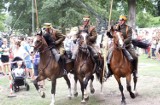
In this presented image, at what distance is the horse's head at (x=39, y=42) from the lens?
10559mm

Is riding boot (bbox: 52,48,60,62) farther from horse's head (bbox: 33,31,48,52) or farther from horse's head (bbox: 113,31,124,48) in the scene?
horse's head (bbox: 113,31,124,48)

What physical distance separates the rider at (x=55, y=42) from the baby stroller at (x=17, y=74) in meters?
2.93

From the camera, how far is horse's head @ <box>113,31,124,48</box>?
10070 millimetres

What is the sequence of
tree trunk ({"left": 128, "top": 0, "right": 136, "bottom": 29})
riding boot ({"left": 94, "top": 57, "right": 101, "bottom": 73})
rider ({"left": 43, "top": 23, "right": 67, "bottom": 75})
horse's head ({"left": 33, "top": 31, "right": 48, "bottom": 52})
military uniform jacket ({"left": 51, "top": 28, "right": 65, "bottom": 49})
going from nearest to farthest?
horse's head ({"left": 33, "top": 31, "right": 48, "bottom": 52}) → rider ({"left": 43, "top": 23, "right": 67, "bottom": 75}) → military uniform jacket ({"left": 51, "top": 28, "right": 65, "bottom": 49}) → riding boot ({"left": 94, "top": 57, "right": 101, "bottom": 73}) → tree trunk ({"left": 128, "top": 0, "right": 136, "bottom": 29})

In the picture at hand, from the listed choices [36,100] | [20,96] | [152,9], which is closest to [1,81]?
[20,96]

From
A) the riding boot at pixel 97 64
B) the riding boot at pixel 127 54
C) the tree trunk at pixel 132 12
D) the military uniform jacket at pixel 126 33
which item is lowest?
the riding boot at pixel 97 64

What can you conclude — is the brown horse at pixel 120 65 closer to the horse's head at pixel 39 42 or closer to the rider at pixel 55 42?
the rider at pixel 55 42

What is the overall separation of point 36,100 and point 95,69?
2.35 m

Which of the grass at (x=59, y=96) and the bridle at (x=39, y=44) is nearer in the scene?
the bridle at (x=39, y=44)

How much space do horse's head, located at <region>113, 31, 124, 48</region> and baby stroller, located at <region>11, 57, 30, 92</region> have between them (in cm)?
503

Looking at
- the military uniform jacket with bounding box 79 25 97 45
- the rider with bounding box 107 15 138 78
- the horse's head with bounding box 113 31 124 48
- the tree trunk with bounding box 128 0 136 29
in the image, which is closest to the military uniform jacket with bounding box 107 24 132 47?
the rider with bounding box 107 15 138 78

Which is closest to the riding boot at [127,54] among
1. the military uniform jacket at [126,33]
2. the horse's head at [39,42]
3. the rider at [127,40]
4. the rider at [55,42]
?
the rider at [127,40]

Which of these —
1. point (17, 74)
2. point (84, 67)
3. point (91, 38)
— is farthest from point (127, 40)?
point (17, 74)

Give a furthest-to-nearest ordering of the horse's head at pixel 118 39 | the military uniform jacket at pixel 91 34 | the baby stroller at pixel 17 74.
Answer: the baby stroller at pixel 17 74, the military uniform jacket at pixel 91 34, the horse's head at pixel 118 39
